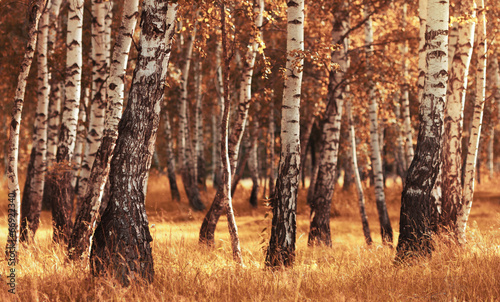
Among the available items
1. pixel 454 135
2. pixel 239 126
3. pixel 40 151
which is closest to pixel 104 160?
pixel 40 151

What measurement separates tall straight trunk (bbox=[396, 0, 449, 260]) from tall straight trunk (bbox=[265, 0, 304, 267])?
1513mm

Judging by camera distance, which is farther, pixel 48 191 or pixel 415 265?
pixel 48 191

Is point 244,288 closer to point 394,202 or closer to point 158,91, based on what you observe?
point 158,91

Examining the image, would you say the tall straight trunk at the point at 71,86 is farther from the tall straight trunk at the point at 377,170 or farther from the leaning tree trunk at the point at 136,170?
the tall straight trunk at the point at 377,170

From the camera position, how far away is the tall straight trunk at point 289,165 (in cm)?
635

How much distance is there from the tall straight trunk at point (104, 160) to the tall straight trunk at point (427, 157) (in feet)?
13.5

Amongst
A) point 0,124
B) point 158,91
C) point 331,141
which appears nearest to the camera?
point 158,91

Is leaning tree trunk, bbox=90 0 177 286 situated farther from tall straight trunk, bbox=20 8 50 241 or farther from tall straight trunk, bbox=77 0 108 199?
tall straight trunk, bbox=20 8 50 241

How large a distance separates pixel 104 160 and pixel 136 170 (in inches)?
56.0

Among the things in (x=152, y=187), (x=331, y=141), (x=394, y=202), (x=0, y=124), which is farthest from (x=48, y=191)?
(x=0, y=124)

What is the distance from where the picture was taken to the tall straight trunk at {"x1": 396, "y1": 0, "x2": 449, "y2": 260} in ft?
20.3

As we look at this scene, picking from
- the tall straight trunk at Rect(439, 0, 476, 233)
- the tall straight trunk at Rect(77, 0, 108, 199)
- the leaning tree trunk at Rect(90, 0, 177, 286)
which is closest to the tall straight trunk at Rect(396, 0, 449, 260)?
the tall straight trunk at Rect(439, 0, 476, 233)

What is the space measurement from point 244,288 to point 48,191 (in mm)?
13569

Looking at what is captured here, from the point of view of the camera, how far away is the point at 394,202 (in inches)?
738
